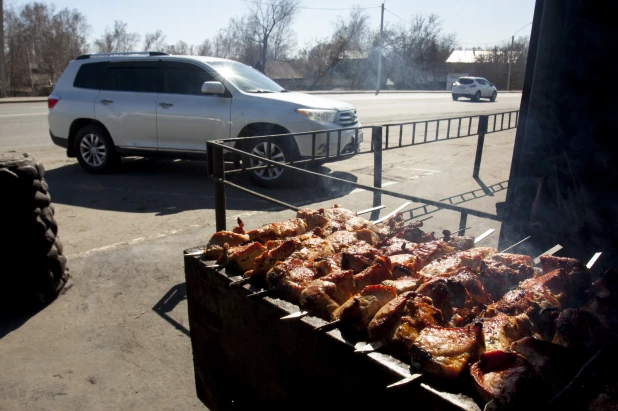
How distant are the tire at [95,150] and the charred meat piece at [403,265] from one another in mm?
7645

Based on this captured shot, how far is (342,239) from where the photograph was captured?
2.59 metres

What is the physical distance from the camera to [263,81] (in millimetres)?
8758

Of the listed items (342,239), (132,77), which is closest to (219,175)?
(342,239)

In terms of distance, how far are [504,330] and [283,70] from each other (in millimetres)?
59271

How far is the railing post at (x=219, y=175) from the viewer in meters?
3.64

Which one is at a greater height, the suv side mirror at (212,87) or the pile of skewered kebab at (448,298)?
the suv side mirror at (212,87)

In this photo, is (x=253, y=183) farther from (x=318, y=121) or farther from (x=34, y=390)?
(x=34, y=390)

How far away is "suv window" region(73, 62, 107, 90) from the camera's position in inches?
346

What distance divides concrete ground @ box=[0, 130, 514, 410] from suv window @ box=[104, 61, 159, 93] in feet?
7.28

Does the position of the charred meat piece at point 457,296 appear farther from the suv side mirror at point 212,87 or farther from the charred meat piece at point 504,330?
the suv side mirror at point 212,87

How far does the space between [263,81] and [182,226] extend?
3.86 m

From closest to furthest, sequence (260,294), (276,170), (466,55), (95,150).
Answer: (260,294)
(276,170)
(95,150)
(466,55)

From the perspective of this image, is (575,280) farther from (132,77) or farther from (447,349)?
(132,77)

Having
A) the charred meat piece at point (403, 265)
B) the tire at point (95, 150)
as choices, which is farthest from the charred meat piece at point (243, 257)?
the tire at point (95, 150)
